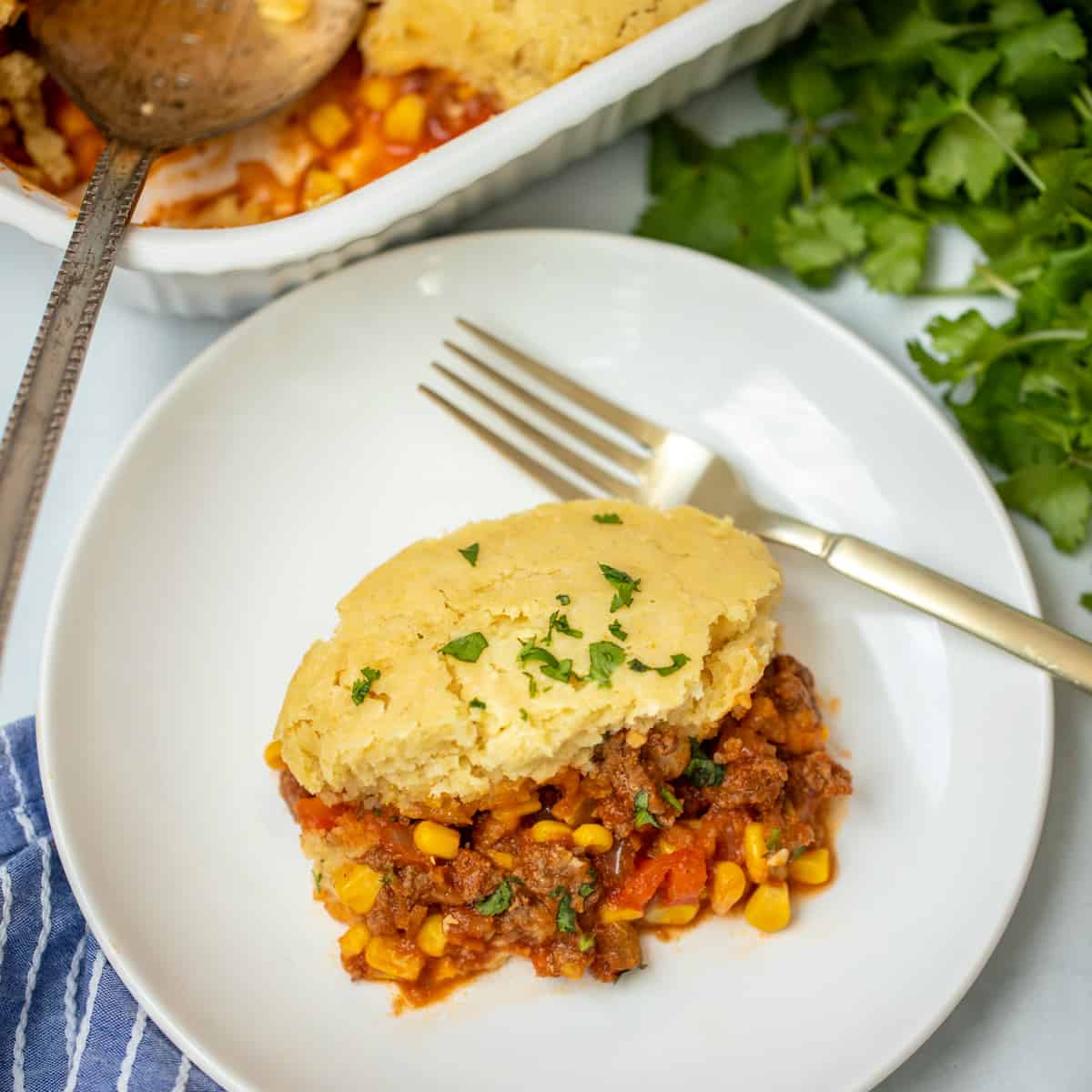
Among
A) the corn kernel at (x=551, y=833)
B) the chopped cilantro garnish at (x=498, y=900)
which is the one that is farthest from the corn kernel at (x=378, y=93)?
the chopped cilantro garnish at (x=498, y=900)

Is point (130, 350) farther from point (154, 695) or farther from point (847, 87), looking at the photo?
point (847, 87)

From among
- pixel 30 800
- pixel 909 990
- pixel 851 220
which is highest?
pixel 851 220

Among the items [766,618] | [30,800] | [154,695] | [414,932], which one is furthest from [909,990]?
[30,800]

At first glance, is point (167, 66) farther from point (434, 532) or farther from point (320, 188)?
point (434, 532)

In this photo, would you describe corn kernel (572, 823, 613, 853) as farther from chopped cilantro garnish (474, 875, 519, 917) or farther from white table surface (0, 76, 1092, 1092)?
white table surface (0, 76, 1092, 1092)

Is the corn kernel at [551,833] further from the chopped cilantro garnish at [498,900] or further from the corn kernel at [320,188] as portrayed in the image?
the corn kernel at [320,188]

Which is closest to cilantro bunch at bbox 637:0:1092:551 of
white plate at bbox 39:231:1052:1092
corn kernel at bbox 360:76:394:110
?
white plate at bbox 39:231:1052:1092

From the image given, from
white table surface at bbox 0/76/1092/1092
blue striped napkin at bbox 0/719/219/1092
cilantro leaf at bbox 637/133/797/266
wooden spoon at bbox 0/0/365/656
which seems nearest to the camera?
blue striped napkin at bbox 0/719/219/1092
